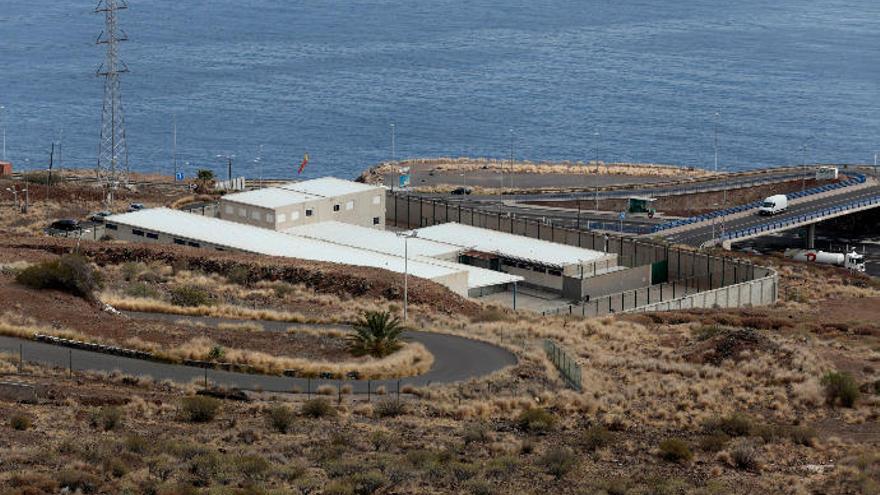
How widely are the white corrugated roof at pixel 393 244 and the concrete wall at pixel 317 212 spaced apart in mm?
645

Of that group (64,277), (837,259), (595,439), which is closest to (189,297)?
(64,277)

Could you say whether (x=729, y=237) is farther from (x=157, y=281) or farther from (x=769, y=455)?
(x=769, y=455)

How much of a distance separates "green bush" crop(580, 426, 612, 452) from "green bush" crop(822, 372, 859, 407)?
37.8 ft

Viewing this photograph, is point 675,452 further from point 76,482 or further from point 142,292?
point 142,292

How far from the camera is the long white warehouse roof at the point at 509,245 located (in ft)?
294

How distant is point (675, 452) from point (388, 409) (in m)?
9.18

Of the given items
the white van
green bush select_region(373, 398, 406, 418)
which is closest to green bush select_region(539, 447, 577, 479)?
green bush select_region(373, 398, 406, 418)

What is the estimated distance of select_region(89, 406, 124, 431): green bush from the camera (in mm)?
44188

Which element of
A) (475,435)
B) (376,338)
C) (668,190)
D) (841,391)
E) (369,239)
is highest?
(376,338)

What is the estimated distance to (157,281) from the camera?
75.0 meters

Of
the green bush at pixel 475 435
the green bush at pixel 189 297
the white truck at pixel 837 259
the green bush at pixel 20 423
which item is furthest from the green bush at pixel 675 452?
the white truck at pixel 837 259

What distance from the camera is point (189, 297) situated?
68.2m

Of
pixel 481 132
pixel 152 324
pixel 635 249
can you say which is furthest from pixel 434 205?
pixel 481 132

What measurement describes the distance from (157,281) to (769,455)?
1444 inches
